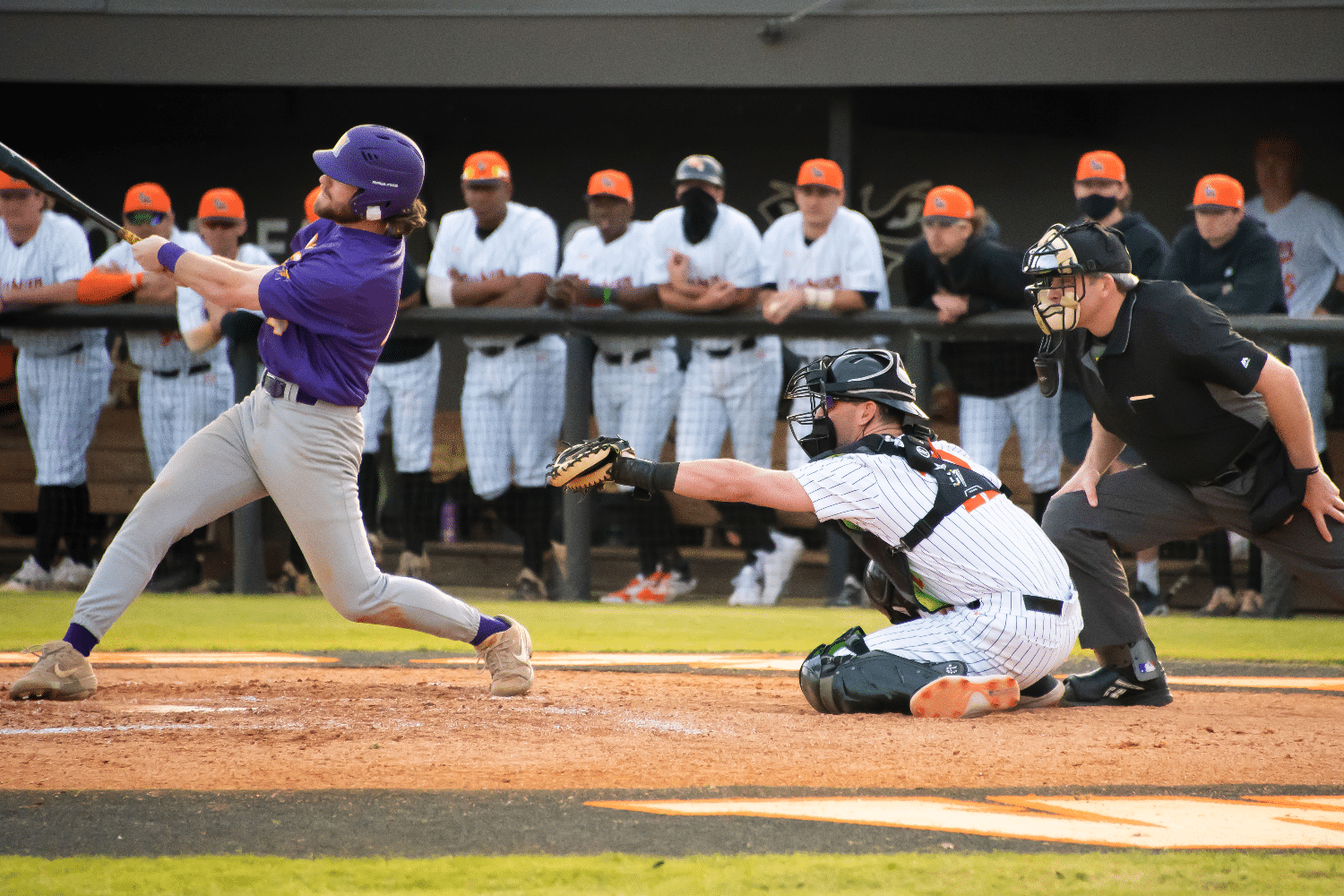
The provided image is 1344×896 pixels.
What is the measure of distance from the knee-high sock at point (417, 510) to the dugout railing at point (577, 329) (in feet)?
2.67

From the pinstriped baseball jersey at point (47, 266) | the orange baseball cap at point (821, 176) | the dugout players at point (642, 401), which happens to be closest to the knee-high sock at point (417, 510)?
the dugout players at point (642, 401)

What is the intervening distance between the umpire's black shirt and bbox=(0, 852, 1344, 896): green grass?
2031mm

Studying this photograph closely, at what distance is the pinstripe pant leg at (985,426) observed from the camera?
7.73 metres

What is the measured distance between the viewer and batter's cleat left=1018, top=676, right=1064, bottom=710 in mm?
4469

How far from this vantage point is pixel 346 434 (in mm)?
4262

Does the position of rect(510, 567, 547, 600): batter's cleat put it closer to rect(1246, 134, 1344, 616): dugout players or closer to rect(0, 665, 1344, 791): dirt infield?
rect(0, 665, 1344, 791): dirt infield

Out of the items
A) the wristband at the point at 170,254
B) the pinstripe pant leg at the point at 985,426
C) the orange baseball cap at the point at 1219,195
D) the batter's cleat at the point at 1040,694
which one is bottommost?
the batter's cleat at the point at 1040,694

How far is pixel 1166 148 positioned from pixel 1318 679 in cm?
688

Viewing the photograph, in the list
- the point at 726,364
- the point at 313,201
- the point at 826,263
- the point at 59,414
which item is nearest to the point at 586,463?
the point at 313,201

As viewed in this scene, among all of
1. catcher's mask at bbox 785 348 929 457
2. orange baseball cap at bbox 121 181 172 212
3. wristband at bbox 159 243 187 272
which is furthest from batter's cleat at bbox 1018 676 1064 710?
orange baseball cap at bbox 121 181 172 212

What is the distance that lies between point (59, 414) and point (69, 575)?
3.03 ft

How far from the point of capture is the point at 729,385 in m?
7.96

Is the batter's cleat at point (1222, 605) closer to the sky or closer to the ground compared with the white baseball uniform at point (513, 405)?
closer to the ground

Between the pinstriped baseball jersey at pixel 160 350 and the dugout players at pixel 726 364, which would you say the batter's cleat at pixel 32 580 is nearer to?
the pinstriped baseball jersey at pixel 160 350
